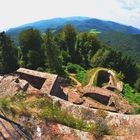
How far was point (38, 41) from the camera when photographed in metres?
67.0

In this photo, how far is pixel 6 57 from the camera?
60312 millimetres

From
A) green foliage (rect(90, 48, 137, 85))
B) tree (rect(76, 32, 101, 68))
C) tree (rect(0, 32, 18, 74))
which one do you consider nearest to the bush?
tree (rect(0, 32, 18, 74))

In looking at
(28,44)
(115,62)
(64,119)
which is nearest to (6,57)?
(28,44)

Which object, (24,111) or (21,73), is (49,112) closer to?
(24,111)

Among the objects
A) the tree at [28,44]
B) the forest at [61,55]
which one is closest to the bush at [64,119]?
the forest at [61,55]

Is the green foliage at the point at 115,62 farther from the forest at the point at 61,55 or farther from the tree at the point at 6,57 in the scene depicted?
the tree at the point at 6,57

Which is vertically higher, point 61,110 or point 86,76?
point 61,110

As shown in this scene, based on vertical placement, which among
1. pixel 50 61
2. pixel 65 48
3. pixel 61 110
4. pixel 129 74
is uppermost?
pixel 61 110

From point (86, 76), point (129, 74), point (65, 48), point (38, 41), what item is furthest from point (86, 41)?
point (86, 76)

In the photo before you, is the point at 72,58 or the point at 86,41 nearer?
the point at 72,58

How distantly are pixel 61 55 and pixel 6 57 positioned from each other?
14934 mm

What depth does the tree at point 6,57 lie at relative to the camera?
60.2 m

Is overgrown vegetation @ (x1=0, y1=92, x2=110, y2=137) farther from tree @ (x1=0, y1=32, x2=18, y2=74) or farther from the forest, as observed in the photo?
tree @ (x1=0, y1=32, x2=18, y2=74)

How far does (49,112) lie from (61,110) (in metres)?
2.17
